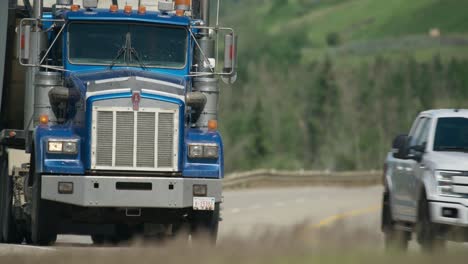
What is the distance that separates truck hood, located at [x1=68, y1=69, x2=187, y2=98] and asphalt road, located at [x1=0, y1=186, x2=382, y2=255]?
991cm

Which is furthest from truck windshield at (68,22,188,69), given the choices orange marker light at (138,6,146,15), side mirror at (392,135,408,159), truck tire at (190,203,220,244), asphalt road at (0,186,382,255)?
asphalt road at (0,186,382,255)

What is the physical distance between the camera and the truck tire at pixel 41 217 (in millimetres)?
20078

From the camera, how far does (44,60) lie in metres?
21.2

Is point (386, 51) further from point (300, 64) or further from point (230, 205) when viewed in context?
point (230, 205)

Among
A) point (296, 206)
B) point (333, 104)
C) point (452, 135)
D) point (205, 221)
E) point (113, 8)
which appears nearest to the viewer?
point (205, 221)

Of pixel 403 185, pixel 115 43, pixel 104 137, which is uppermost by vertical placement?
pixel 115 43

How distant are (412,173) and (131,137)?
3982mm

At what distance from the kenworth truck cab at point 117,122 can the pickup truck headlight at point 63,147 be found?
0.01 metres

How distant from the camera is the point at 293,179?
195ft

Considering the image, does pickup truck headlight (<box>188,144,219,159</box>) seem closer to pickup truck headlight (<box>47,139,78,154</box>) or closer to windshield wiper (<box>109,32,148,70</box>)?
pickup truck headlight (<box>47,139,78,154</box>)

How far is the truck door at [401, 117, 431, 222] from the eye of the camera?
2081 centimetres

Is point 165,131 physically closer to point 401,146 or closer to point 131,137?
point 131,137

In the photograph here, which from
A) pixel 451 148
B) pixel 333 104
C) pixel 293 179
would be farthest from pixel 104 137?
pixel 333 104

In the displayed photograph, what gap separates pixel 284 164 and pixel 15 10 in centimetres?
9702
